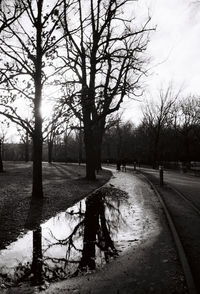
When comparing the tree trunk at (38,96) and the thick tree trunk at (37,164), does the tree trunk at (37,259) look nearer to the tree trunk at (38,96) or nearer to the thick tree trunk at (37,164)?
the thick tree trunk at (37,164)

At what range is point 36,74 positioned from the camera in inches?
557

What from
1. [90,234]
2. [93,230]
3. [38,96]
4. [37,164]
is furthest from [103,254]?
[38,96]

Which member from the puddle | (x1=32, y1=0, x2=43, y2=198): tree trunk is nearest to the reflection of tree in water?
the puddle

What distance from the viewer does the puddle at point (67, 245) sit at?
594cm

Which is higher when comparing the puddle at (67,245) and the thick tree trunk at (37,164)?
the thick tree trunk at (37,164)

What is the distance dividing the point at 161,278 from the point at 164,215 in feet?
18.7

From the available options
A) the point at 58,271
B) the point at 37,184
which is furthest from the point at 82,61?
the point at 58,271

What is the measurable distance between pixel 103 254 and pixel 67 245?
1104mm

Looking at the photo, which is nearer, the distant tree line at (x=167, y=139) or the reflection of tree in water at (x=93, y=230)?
the reflection of tree in water at (x=93, y=230)

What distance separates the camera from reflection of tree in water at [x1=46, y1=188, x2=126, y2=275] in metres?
6.71

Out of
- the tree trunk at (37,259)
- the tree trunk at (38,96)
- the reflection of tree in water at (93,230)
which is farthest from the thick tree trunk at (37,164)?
the tree trunk at (37,259)

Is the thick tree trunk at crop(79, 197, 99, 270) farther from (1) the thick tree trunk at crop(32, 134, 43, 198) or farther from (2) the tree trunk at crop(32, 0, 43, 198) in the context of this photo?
(2) the tree trunk at crop(32, 0, 43, 198)

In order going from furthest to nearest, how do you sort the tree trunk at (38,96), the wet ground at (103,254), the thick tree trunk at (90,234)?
the tree trunk at (38,96), the thick tree trunk at (90,234), the wet ground at (103,254)

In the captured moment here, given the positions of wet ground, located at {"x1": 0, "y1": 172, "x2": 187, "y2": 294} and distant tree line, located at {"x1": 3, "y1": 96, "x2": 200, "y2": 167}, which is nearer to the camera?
wet ground, located at {"x1": 0, "y1": 172, "x2": 187, "y2": 294}
